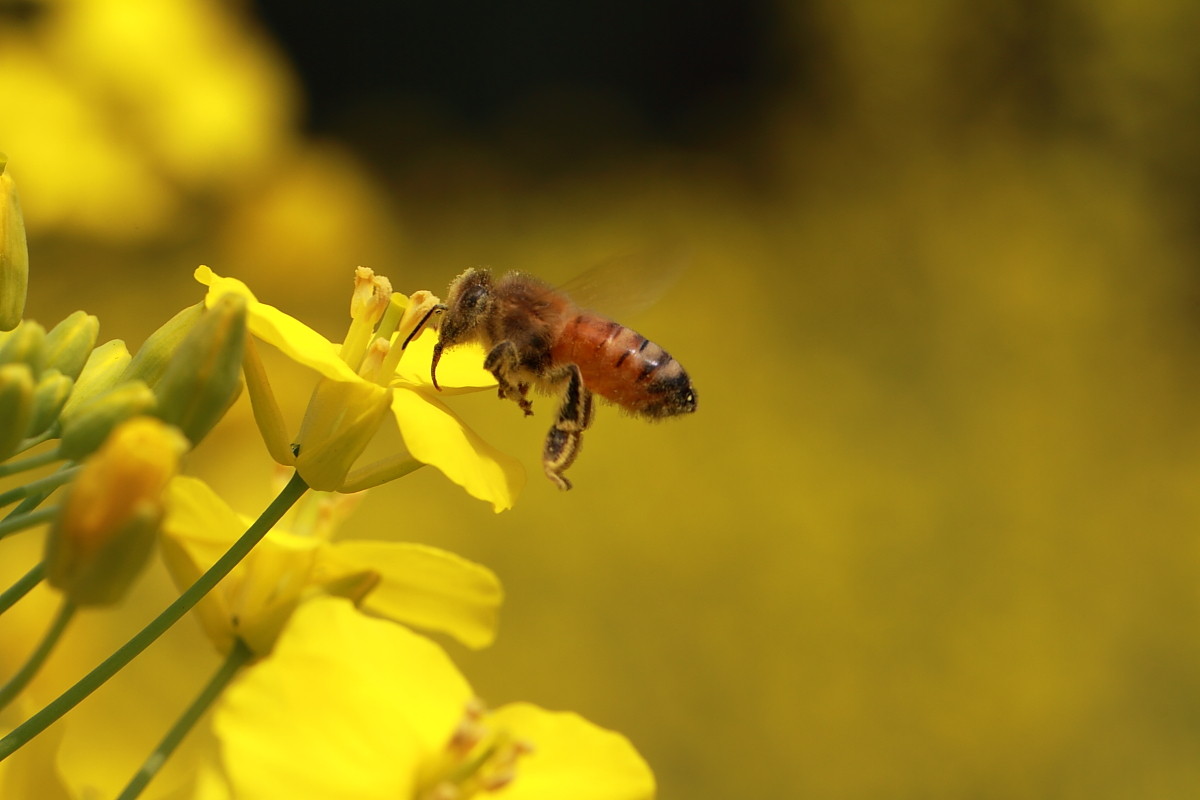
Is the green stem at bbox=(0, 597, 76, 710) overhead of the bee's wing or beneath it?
beneath

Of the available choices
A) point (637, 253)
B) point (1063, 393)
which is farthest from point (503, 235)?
point (637, 253)

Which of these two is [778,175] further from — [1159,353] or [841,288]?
[1159,353]

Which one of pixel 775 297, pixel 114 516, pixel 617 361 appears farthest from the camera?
pixel 775 297

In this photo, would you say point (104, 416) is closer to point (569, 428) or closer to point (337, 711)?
point (337, 711)

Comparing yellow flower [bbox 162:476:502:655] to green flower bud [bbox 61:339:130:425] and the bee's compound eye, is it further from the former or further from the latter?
the bee's compound eye

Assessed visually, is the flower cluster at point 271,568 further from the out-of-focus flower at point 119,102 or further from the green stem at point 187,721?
the out-of-focus flower at point 119,102

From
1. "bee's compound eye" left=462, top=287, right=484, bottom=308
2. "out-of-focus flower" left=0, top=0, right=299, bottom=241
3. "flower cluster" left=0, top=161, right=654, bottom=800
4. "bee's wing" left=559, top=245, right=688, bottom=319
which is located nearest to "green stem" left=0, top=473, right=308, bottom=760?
"flower cluster" left=0, top=161, right=654, bottom=800

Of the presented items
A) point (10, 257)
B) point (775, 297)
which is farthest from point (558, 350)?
point (775, 297)
